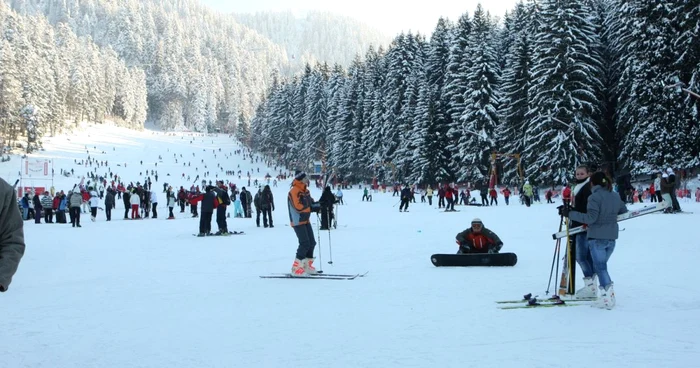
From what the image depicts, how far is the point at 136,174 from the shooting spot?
7044 centimetres

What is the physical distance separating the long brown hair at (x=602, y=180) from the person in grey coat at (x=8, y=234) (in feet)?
19.6

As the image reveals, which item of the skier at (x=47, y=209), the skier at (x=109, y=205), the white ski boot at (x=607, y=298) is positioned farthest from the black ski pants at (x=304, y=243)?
the skier at (x=47, y=209)

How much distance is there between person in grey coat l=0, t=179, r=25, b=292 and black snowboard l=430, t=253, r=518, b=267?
8.37 meters

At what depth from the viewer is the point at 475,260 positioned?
423 inches

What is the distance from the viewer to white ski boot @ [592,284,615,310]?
689cm

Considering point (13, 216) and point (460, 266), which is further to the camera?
point (460, 266)

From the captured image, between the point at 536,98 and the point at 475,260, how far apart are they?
30571 mm

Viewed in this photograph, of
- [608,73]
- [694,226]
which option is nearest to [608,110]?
[608,73]

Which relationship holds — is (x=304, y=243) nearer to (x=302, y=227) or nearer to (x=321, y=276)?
(x=302, y=227)

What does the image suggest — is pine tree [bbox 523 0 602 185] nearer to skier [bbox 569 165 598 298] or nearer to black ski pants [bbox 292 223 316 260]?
black ski pants [bbox 292 223 316 260]

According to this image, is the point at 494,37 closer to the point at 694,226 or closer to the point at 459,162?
the point at 459,162

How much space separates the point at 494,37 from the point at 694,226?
44.3 m

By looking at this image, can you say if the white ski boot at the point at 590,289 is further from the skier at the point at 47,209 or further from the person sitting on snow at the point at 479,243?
the skier at the point at 47,209

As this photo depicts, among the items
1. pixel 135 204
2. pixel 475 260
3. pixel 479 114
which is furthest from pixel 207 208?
pixel 479 114
